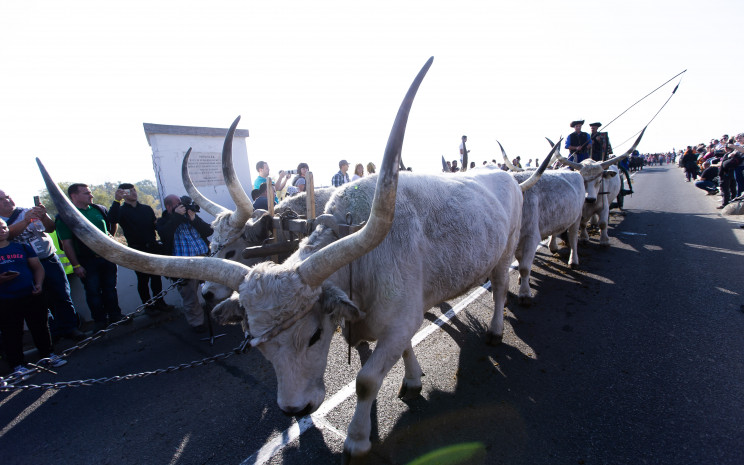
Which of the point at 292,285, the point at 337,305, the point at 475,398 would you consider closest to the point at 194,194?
the point at 292,285

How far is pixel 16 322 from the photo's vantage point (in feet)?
13.0

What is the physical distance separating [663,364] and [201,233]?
6403 millimetres

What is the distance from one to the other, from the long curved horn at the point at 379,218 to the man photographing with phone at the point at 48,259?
4.20 m

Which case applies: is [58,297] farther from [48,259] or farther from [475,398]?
[475,398]

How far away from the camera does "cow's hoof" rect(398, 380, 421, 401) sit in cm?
324

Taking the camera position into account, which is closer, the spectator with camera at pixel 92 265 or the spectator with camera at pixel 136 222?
the spectator with camera at pixel 92 265

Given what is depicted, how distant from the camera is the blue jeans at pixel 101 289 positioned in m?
5.05

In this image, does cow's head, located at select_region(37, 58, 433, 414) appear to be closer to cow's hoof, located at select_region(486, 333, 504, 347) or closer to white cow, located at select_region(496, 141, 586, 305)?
cow's hoof, located at select_region(486, 333, 504, 347)

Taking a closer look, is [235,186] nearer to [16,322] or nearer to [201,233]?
[201,233]

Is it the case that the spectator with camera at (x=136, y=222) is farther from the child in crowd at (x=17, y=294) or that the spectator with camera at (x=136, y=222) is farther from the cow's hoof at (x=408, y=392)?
the cow's hoof at (x=408, y=392)

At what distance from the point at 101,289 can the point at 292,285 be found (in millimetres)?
5330

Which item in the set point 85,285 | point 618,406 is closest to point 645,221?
point 618,406

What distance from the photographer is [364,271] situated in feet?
8.23

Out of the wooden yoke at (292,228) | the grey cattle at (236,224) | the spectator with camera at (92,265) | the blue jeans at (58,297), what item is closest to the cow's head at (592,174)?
the grey cattle at (236,224)
